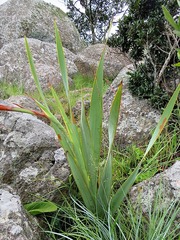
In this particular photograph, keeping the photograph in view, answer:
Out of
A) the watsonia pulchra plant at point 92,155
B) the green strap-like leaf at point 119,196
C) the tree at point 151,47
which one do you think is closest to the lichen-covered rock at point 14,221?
the watsonia pulchra plant at point 92,155

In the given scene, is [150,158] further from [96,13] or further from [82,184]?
[96,13]

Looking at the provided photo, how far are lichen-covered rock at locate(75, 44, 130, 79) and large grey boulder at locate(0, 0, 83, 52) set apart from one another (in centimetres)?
158

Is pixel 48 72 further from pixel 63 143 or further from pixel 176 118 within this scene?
pixel 63 143

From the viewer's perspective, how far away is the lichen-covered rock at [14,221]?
1.66 meters

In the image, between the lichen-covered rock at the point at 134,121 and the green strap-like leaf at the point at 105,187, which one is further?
the lichen-covered rock at the point at 134,121

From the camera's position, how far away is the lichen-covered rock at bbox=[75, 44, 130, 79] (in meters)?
6.58

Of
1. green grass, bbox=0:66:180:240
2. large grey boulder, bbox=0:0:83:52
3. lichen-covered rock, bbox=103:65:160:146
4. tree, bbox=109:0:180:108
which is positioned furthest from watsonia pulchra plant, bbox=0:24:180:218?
large grey boulder, bbox=0:0:83:52

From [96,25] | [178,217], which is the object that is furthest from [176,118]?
[96,25]

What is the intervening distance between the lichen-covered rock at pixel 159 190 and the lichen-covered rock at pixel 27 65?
11.7 ft

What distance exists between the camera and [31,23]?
8281 millimetres

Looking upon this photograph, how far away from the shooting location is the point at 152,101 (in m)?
→ 3.29

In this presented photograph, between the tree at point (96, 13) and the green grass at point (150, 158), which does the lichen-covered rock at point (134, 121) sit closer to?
the green grass at point (150, 158)

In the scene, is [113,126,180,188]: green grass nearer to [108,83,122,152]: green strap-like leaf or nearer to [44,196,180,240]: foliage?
[44,196,180,240]: foliage

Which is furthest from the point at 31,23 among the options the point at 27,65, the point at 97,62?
the point at 97,62
